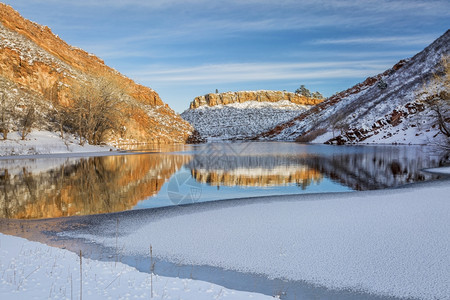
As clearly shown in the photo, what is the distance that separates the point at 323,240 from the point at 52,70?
2542 inches

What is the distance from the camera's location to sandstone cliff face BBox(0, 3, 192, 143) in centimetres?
5525

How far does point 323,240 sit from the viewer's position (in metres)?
8.03

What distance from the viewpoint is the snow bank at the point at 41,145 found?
3897cm

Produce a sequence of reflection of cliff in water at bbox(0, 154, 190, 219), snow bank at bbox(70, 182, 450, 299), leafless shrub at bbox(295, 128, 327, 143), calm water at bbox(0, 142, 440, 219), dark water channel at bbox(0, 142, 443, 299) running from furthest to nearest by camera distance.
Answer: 1. leafless shrub at bbox(295, 128, 327, 143)
2. calm water at bbox(0, 142, 440, 219)
3. reflection of cliff in water at bbox(0, 154, 190, 219)
4. dark water channel at bbox(0, 142, 443, 299)
5. snow bank at bbox(70, 182, 450, 299)

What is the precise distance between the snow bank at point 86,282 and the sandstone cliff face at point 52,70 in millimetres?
50675

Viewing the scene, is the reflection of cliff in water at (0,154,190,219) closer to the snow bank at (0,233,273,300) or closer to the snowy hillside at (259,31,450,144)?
the snow bank at (0,233,273,300)

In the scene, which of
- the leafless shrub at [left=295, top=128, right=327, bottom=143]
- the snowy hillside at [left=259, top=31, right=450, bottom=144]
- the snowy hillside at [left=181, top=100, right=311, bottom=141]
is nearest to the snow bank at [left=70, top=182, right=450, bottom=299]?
the snowy hillside at [left=259, top=31, right=450, bottom=144]

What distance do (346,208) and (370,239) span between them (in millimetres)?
3136

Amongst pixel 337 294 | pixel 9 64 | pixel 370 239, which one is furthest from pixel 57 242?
pixel 9 64

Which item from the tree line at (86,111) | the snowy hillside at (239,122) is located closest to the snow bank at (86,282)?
the tree line at (86,111)

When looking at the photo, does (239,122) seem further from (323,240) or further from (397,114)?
(323,240)

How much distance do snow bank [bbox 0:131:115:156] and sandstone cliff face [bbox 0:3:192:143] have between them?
38.2 ft

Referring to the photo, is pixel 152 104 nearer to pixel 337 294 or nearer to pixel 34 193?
pixel 34 193

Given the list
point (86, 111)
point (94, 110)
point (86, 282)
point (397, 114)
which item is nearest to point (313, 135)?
point (397, 114)
